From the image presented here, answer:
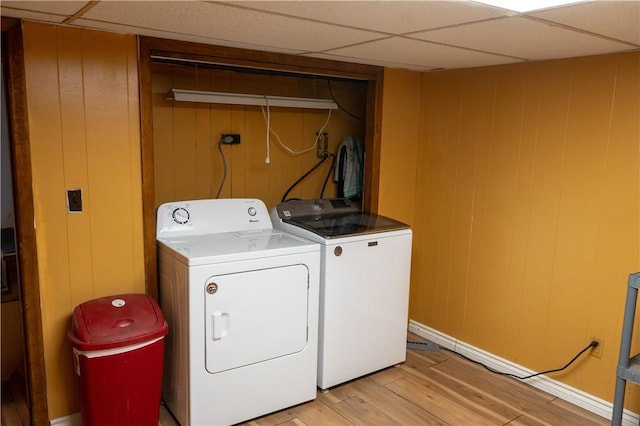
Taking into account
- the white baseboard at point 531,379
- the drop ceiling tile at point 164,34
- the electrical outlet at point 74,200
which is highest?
the drop ceiling tile at point 164,34

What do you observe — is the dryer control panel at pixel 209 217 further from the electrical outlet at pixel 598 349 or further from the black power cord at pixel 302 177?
the electrical outlet at pixel 598 349

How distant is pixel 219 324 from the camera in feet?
7.95

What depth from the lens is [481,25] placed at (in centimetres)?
195

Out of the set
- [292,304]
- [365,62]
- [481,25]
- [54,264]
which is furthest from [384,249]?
[54,264]

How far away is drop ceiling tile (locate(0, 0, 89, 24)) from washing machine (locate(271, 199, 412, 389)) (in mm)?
1545

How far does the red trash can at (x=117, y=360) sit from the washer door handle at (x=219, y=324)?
22cm

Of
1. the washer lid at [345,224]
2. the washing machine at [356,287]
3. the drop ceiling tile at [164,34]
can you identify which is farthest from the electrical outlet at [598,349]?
the drop ceiling tile at [164,34]

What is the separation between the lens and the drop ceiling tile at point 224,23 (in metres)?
1.81

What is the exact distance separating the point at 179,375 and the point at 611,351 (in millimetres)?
2196

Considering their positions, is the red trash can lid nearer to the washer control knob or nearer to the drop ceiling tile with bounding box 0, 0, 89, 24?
the washer control knob

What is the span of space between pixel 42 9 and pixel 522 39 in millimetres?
1914

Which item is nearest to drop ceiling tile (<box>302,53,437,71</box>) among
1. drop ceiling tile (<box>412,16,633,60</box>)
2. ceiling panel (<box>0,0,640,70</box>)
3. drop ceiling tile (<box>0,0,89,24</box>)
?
ceiling panel (<box>0,0,640,70</box>)

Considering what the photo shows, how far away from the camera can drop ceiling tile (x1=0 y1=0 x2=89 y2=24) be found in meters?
1.78

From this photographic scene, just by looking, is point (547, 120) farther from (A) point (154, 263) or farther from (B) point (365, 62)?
(A) point (154, 263)
